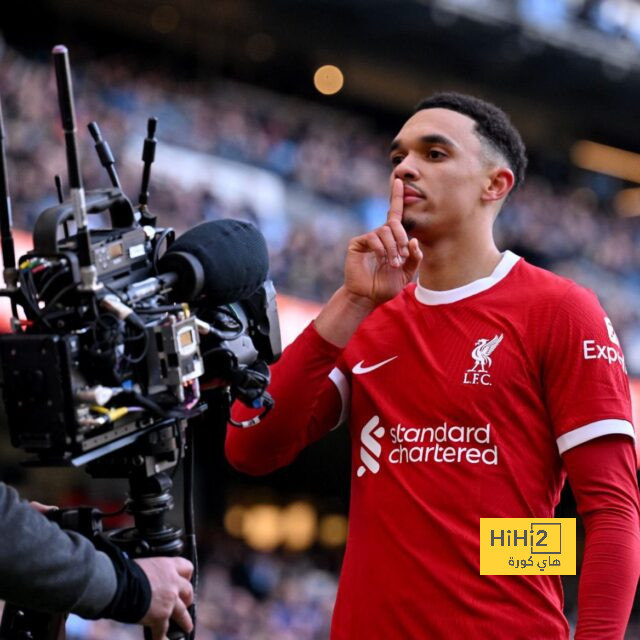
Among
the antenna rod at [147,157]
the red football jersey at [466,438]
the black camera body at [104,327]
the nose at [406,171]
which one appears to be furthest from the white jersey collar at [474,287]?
the antenna rod at [147,157]

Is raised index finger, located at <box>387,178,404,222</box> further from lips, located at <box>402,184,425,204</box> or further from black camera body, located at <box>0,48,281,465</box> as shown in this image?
black camera body, located at <box>0,48,281,465</box>

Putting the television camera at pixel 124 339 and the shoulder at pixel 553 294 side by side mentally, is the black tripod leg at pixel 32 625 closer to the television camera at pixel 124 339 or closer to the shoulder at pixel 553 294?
the television camera at pixel 124 339

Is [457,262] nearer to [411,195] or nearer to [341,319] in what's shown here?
[411,195]

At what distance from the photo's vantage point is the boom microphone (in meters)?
2.14

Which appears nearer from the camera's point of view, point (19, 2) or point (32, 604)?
point (32, 604)

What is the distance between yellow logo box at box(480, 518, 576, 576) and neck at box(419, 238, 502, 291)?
1.92 feet

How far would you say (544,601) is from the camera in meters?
2.37

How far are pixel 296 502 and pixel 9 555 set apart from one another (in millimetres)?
10658

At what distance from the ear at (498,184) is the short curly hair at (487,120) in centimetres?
6

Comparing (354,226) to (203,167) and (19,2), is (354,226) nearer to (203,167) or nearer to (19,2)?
(203,167)

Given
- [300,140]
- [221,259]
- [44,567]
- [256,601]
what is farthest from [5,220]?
[300,140]

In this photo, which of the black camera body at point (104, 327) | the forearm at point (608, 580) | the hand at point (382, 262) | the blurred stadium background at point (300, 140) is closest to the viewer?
the black camera body at point (104, 327)

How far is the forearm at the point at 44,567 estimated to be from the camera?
1.94 metres

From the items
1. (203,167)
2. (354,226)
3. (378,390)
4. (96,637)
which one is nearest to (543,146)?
(354,226)
